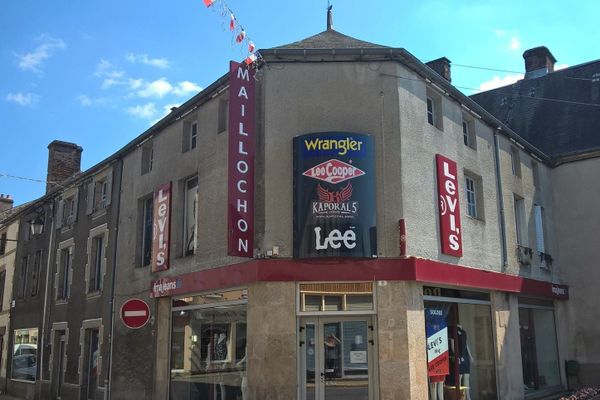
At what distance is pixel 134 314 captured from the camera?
10.8m

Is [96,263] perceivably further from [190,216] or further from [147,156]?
[190,216]

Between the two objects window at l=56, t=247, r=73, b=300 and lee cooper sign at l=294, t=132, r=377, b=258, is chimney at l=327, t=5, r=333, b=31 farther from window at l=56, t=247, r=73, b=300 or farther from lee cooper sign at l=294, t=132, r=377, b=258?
window at l=56, t=247, r=73, b=300

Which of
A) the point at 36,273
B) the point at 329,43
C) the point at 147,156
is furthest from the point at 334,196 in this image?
the point at 36,273

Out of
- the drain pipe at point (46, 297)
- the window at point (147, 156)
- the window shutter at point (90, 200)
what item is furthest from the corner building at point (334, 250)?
the drain pipe at point (46, 297)

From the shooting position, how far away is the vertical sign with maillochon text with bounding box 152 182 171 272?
13.5m

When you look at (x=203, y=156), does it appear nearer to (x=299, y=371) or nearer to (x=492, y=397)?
(x=299, y=371)

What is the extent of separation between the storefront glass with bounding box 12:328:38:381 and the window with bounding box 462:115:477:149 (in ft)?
51.4

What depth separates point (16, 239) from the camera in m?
23.6

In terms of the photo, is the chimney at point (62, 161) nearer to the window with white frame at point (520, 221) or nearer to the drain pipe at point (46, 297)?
the drain pipe at point (46, 297)

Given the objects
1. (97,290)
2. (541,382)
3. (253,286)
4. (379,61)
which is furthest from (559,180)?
(97,290)

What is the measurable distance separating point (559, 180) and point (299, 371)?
1214 cm

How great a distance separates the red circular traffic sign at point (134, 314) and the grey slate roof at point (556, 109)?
1383 centimetres

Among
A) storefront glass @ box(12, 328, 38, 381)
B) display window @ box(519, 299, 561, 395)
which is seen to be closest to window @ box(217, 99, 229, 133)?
display window @ box(519, 299, 561, 395)

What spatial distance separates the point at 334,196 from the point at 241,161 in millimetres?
1915
